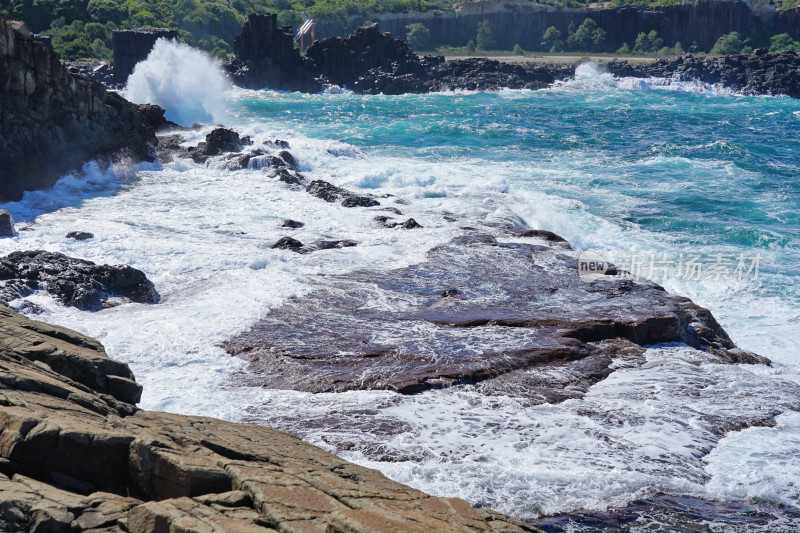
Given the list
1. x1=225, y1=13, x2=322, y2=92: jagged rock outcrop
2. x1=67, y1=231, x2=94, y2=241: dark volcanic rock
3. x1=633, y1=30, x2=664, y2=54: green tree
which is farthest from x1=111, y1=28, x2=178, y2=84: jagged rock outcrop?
x1=633, y1=30, x2=664, y2=54: green tree

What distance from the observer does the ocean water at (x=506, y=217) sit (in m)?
7.68

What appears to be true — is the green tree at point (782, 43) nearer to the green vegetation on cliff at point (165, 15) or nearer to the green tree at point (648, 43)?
the green tree at point (648, 43)

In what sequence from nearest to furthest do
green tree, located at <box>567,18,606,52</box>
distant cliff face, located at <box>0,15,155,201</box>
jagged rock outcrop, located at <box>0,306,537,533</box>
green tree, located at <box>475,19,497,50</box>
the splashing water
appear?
1. jagged rock outcrop, located at <box>0,306,537,533</box>
2. distant cliff face, located at <box>0,15,155,201</box>
3. the splashing water
4. green tree, located at <box>567,18,606,52</box>
5. green tree, located at <box>475,19,497,50</box>

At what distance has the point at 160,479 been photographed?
197 inches

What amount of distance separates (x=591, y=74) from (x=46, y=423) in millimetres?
71111

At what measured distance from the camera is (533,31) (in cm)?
9388

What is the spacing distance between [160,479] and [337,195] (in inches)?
610

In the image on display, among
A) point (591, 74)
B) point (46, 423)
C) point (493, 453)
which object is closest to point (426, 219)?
point (493, 453)

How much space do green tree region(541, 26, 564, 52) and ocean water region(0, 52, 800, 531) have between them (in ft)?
181

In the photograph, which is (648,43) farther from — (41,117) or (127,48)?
(41,117)

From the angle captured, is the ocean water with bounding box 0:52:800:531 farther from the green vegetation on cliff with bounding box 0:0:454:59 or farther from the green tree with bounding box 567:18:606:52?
the green tree with bounding box 567:18:606:52

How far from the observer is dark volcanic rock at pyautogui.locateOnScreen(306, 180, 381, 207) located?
1942 centimetres

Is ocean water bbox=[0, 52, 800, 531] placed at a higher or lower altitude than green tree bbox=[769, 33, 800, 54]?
lower

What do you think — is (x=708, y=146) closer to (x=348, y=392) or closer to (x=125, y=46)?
(x=348, y=392)
